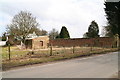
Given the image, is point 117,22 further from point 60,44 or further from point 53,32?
point 53,32

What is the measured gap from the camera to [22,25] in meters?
50.6

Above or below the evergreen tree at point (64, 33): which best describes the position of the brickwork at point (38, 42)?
below

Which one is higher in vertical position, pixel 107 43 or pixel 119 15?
pixel 119 15

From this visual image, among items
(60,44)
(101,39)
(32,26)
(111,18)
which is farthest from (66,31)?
(111,18)

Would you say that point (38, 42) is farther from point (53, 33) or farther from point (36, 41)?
→ point (53, 33)

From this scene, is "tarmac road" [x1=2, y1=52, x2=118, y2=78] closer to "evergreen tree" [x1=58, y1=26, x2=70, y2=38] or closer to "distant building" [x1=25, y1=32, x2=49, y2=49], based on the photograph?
"distant building" [x1=25, y1=32, x2=49, y2=49]

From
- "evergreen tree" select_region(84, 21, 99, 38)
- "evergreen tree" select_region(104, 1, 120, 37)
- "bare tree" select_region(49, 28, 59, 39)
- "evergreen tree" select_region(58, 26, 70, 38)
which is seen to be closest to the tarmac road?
"evergreen tree" select_region(104, 1, 120, 37)

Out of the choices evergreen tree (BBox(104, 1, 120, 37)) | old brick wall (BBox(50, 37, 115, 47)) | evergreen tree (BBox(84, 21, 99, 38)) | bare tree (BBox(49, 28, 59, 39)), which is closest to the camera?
evergreen tree (BBox(104, 1, 120, 37))

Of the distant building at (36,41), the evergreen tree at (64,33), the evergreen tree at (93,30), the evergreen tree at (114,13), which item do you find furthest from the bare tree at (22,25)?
the evergreen tree at (114,13)

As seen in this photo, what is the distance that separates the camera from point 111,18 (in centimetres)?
2209

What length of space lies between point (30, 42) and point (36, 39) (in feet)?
5.94

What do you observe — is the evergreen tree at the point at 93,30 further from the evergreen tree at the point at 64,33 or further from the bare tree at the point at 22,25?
the bare tree at the point at 22,25

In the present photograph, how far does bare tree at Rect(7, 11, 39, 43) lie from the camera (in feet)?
166

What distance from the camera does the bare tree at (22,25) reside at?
50.6 meters
